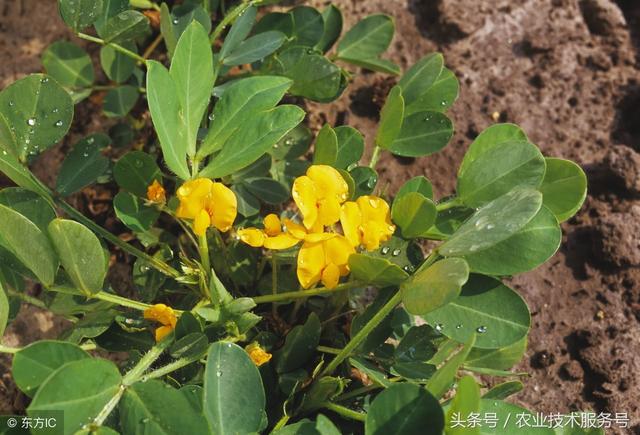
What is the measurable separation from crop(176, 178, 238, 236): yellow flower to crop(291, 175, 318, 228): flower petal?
0.12 m

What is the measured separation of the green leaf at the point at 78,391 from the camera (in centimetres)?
111

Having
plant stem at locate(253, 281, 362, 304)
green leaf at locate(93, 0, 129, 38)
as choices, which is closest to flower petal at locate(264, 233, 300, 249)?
plant stem at locate(253, 281, 362, 304)

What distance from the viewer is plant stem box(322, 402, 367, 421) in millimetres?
1423

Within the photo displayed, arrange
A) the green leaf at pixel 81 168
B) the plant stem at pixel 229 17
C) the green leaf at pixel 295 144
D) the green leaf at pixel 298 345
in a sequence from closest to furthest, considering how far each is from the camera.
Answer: the green leaf at pixel 298 345, the green leaf at pixel 81 168, the plant stem at pixel 229 17, the green leaf at pixel 295 144

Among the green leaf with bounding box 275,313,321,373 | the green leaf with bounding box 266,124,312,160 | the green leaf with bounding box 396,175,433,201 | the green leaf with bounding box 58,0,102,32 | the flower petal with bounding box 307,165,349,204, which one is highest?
the green leaf with bounding box 58,0,102,32

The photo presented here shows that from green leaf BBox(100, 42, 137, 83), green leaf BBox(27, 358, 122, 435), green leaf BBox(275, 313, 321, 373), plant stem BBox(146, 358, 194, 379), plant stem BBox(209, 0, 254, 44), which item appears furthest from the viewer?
green leaf BBox(100, 42, 137, 83)

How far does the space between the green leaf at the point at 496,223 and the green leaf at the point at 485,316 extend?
200 millimetres

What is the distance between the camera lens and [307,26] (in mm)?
1963

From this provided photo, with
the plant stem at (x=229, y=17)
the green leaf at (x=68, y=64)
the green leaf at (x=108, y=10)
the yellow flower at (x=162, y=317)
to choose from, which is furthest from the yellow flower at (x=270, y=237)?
the green leaf at (x=68, y=64)

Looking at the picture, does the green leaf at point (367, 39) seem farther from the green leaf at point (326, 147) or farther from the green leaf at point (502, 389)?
the green leaf at point (502, 389)

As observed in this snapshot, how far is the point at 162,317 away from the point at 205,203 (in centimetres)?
24

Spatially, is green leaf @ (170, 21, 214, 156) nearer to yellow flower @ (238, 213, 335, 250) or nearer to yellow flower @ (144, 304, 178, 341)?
yellow flower @ (238, 213, 335, 250)

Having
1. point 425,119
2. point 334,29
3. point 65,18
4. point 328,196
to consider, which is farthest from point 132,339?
point 334,29

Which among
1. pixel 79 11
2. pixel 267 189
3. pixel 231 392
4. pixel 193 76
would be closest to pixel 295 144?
pixel 267 189
